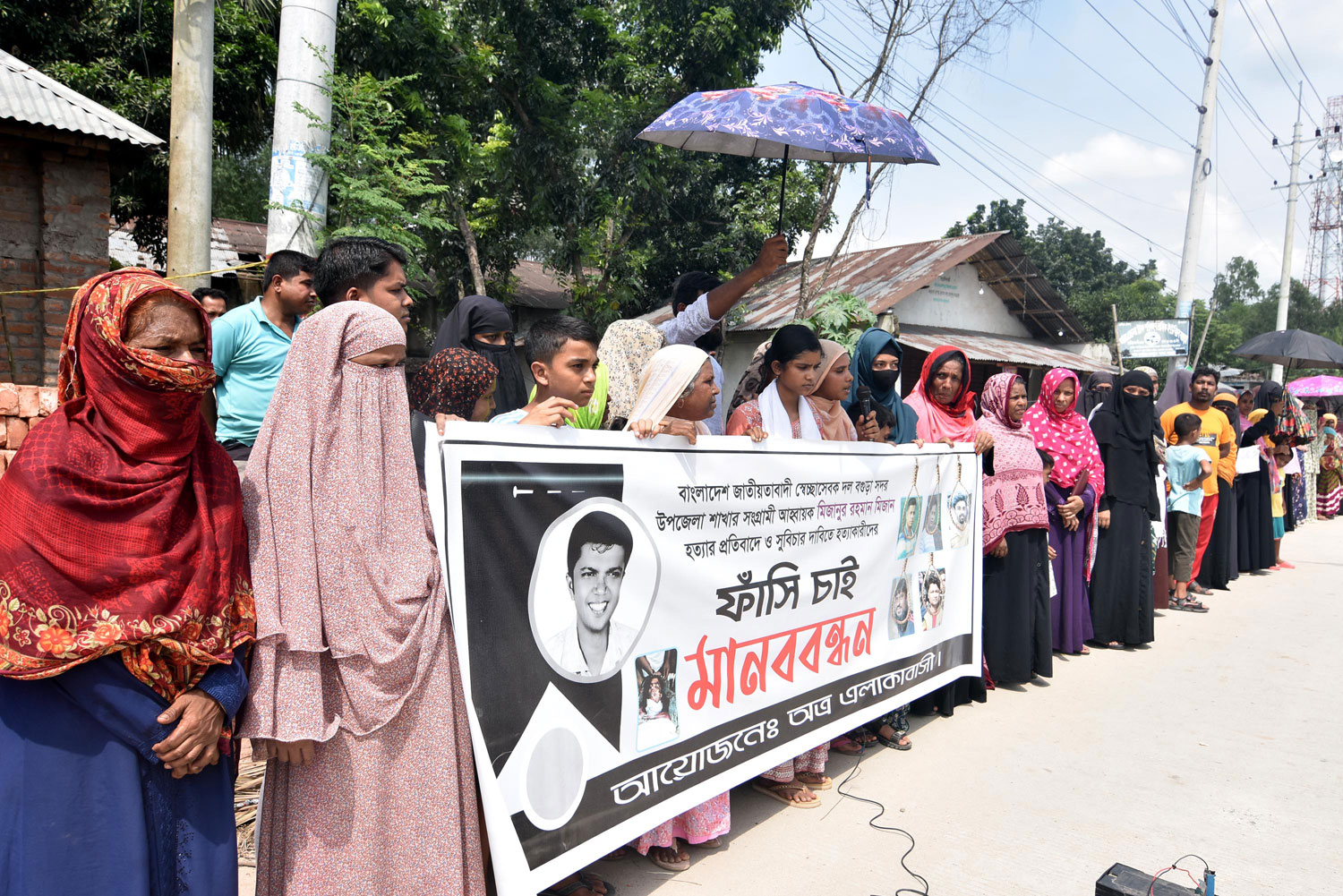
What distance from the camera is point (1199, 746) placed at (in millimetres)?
4047

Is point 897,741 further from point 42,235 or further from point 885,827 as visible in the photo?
point 42,235

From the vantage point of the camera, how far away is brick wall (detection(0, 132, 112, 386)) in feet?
21.5

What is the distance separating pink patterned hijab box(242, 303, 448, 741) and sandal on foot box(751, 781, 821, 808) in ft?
6.02

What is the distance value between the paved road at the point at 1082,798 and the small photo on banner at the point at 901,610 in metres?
0.57

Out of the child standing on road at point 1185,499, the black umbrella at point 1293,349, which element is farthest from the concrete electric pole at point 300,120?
the black umbrella at point 1293,349

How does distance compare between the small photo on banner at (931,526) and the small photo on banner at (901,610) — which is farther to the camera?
the small photo on banner at (931,526)

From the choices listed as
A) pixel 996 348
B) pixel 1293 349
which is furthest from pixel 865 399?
pixel 1293 349

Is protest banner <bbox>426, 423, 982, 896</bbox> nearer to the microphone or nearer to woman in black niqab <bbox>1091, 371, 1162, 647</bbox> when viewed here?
the microphone

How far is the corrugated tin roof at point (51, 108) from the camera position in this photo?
6165 mm

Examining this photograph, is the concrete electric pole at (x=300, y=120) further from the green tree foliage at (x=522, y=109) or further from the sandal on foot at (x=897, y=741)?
the sandal on foot at (x=897, y=741)

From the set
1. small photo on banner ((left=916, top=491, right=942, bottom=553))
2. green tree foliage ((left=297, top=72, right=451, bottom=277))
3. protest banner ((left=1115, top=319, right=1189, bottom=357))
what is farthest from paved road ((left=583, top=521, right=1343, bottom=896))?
protest banner ((left=1115, top=319, right=1189, bottom=357))

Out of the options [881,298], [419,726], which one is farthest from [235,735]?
[881,298]

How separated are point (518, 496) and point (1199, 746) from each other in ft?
12.1

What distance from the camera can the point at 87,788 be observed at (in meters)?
1.66
